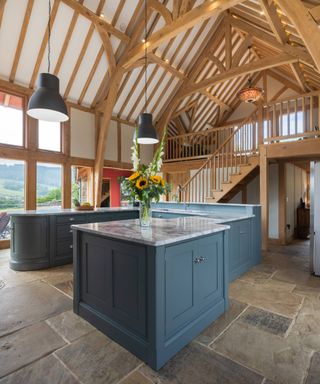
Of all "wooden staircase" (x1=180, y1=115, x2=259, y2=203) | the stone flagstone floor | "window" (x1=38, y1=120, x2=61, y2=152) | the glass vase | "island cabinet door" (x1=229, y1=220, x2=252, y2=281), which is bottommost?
the stone flagstone floor

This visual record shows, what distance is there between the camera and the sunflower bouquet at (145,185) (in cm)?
237

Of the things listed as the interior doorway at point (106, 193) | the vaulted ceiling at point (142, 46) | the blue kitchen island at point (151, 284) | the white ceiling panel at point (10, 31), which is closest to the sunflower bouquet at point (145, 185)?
the blue kitchen island at point (151, 284)

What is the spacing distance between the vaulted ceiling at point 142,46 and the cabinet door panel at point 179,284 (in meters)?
3.29

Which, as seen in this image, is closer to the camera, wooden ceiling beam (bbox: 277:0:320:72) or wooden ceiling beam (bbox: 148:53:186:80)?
wooden ceiling beam (bbox: 277:0:320:72)

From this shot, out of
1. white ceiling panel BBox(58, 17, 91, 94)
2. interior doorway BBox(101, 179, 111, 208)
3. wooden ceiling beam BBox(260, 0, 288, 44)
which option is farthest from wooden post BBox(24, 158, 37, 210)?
wooden ceiling beam BBox(260, 0, 288, 44)

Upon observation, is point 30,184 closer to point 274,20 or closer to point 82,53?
point 82,53

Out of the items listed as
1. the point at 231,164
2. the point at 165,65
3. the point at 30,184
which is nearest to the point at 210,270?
the point at 231,164

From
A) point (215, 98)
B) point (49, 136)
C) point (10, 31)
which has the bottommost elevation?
point (49, 136)

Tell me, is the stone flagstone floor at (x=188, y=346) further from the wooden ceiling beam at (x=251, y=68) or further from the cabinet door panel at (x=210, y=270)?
the wooden ceiling beam at (x=251, y=68)

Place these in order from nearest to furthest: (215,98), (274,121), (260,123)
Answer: (274,121) → (260,123) → (215,98)

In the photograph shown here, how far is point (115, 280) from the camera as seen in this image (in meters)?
2.10

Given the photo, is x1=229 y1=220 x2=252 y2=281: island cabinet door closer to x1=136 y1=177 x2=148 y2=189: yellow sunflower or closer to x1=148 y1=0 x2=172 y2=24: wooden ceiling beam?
x1=136 y1=177 x2=148 y2=189: yellow sunflower

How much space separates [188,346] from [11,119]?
6472 mm

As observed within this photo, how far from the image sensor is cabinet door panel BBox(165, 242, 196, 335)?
1.87 metres
